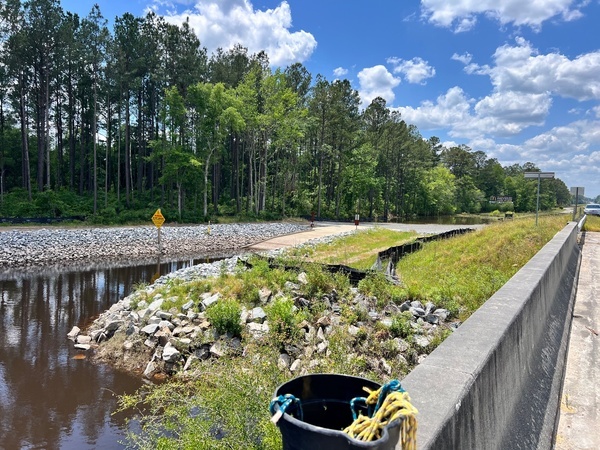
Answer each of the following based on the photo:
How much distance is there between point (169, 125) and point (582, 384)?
38.1 meters

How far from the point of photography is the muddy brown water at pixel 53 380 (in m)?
6.47

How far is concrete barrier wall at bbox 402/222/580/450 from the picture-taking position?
1.85 metres

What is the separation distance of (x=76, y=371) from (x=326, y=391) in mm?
8514

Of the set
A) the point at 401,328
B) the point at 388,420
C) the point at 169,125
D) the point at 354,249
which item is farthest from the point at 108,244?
the point at 388,420

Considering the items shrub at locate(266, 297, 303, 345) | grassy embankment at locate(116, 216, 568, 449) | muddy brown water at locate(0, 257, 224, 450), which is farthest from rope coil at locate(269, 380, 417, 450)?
shrub at locate(266, 297, 303, 345)

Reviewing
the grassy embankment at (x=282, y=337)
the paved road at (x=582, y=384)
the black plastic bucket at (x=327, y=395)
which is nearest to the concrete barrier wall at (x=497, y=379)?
the paved road at (x=582, y=384)

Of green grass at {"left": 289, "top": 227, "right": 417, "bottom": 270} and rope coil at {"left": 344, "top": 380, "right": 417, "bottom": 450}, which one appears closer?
rope coil at {"left": 344, "top": 380, "right": 417, "bottom": 450}

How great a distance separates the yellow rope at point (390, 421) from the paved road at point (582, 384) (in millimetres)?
2605

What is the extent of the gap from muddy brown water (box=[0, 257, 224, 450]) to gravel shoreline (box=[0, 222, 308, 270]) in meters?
6.41

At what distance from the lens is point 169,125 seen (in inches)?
1486

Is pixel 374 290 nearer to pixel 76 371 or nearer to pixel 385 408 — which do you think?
pixel 76 371

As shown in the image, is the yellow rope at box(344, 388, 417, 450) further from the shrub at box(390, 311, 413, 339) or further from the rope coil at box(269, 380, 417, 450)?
the shrub at box(390, 311, 413, 339)

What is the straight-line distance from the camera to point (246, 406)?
3.77 metres

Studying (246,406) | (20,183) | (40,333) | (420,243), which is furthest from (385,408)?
(20,183)
